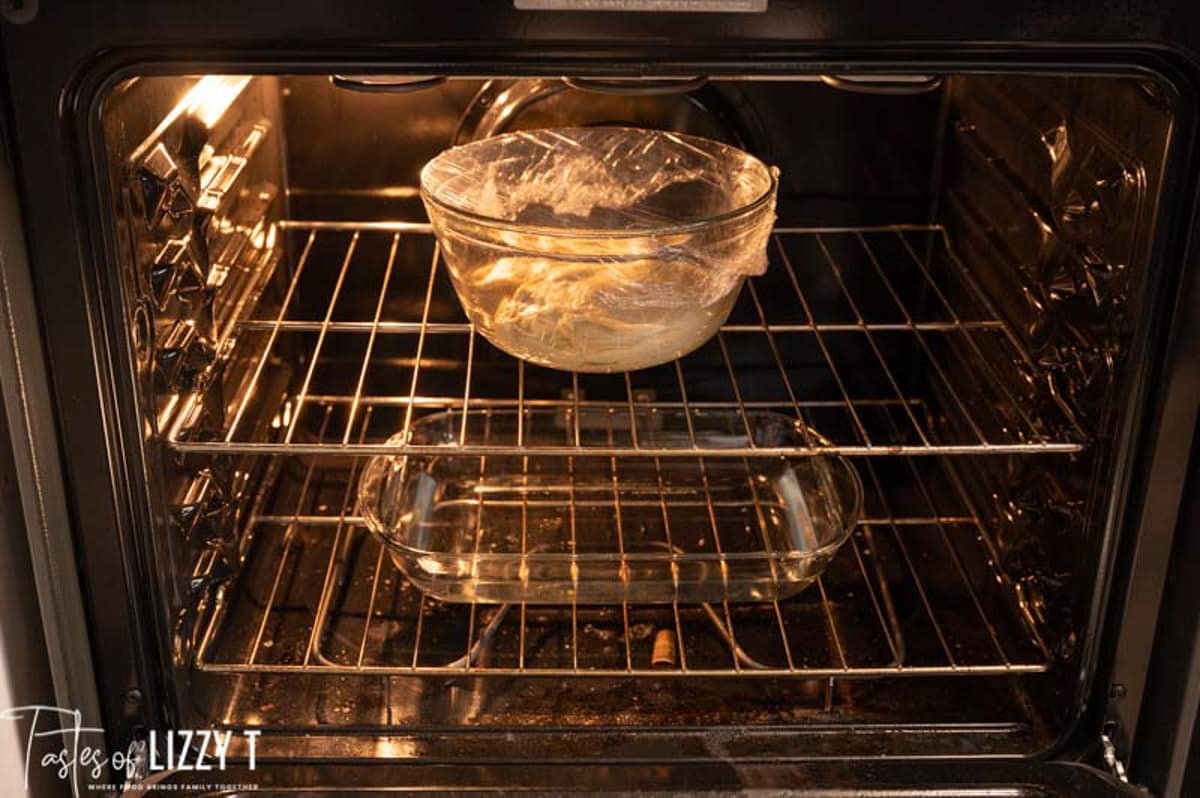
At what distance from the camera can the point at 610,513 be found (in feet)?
4.73

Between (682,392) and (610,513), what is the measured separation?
0.17m

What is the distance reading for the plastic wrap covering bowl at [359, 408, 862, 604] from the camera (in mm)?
1298

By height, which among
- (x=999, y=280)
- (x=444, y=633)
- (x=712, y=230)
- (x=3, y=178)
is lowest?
(x=444, y=633)

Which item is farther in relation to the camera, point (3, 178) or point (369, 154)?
point (369, 154)

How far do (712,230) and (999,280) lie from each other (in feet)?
1.17

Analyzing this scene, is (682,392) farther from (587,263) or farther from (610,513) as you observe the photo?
(587,263)

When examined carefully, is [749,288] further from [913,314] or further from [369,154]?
[369,154]

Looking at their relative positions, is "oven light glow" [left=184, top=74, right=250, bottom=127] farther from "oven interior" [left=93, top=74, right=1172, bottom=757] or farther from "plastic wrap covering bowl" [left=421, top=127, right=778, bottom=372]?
"plastic wrap covering bowl" [left=421, top=127, right=778, bottom=372]

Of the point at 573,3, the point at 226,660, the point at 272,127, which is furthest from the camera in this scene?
the point at 272,127

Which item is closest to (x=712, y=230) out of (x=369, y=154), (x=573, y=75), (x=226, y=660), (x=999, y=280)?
(x=573, y=75)

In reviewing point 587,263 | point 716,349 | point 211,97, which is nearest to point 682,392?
point 716,349

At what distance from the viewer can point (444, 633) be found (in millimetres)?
1299

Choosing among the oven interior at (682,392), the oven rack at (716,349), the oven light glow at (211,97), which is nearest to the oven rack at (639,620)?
the oven interior at (682,392)

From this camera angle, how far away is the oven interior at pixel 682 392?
108cm
